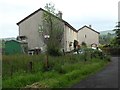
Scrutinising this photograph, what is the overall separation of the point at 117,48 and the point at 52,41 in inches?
1376

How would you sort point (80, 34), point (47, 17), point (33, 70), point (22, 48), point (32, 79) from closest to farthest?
point (32, 79), point (33, 70), point (22, 48), point (47, 17), point (80, 34)

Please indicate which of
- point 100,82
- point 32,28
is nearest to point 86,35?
point 32,28

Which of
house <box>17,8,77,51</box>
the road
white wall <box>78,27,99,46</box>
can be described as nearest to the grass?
the road

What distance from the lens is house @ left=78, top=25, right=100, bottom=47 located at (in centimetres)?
9893

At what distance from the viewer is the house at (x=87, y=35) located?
98931 millimetres

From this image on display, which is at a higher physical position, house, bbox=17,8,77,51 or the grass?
house, bbox=17,8,77,51

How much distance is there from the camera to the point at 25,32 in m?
59.9

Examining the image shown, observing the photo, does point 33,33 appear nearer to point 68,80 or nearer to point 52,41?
point 52,41

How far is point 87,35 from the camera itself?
3895 inches

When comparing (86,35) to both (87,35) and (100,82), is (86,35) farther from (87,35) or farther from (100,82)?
(100,82)

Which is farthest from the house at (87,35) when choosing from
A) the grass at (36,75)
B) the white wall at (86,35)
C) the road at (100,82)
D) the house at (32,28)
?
the road at (100,82)

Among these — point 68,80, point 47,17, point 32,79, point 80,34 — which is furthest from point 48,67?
point 80,34

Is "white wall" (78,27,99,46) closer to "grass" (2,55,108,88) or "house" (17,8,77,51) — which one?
"house" (17,8,77,51)

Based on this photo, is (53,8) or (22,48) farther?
(53,8)
